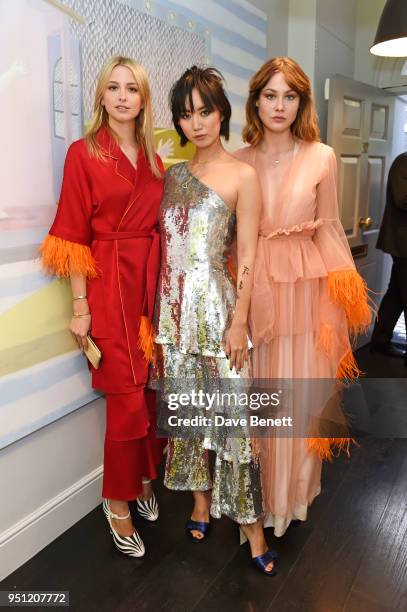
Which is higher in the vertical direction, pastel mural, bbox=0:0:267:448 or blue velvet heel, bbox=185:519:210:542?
pastel mural, bbox=0:0:267:448

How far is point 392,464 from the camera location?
2.51m

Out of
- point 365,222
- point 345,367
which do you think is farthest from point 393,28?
point 345,367

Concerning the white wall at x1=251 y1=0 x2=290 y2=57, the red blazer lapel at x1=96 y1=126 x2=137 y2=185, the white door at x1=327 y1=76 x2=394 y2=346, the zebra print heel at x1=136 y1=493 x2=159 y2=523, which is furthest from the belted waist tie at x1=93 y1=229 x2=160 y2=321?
the white door at x1=327 y1=76 x2=394 y2=346

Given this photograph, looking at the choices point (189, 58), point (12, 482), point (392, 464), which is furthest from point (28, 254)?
point (392, 464)

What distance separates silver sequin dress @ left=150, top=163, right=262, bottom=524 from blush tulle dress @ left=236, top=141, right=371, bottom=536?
0.12 m

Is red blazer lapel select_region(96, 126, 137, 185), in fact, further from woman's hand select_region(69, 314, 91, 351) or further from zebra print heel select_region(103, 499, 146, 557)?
zebra print heel select_region(103, 499, 146, 557)

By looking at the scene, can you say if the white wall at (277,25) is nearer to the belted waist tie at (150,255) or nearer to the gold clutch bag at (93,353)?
the belted waist tie at (150,255)

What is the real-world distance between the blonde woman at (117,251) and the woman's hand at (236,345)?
29cm

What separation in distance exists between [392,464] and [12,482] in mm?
1676

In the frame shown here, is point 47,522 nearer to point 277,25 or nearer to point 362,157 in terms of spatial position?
point 277,25

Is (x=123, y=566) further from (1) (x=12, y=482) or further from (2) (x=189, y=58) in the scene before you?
(2) (x=189, y=58)

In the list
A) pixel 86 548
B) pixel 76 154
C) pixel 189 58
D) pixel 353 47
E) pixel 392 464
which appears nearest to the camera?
pixel 76 154

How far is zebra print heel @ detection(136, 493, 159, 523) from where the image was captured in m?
2.10

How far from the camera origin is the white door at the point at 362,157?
3421 mm
